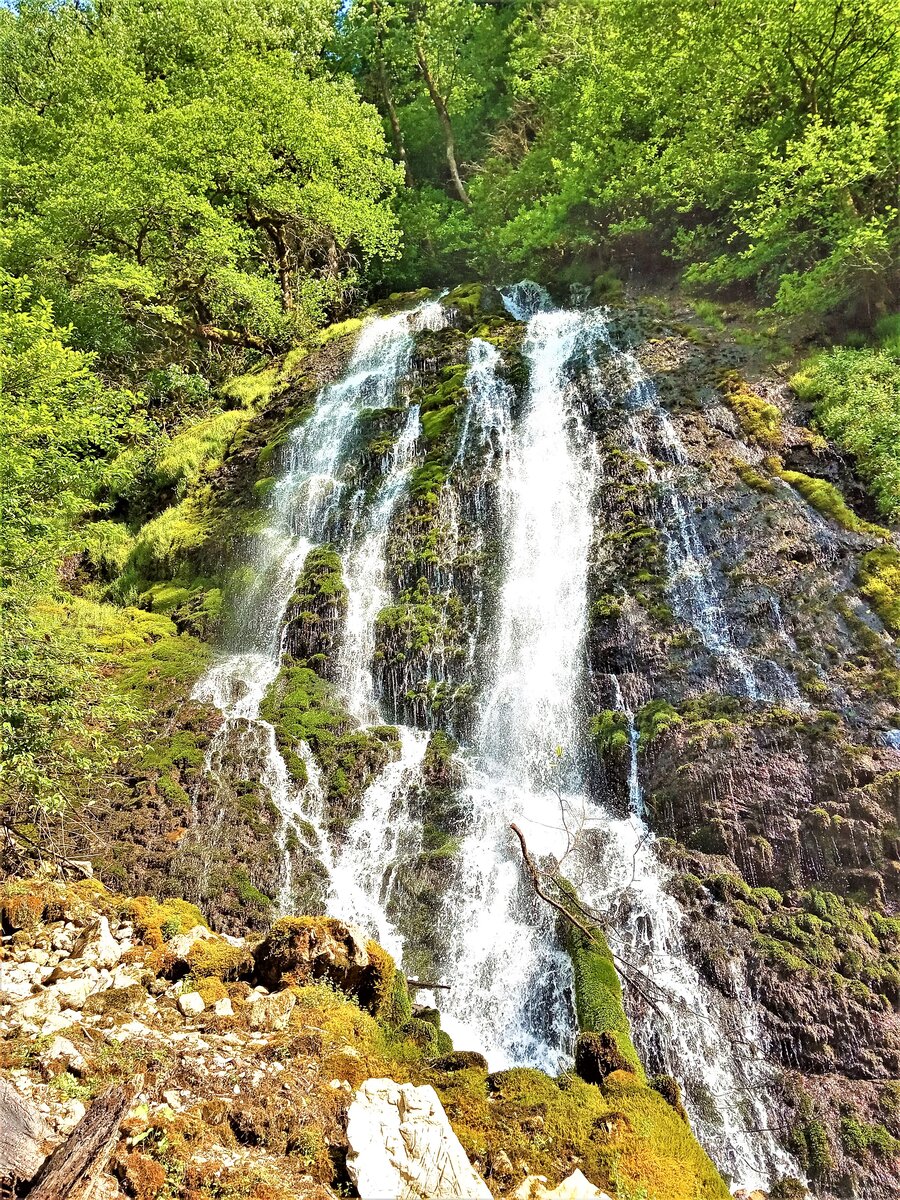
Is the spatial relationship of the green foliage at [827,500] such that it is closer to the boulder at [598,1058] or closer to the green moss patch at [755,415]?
the green moss patch at [755,415]

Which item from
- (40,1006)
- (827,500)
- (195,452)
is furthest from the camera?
A: (195,452)

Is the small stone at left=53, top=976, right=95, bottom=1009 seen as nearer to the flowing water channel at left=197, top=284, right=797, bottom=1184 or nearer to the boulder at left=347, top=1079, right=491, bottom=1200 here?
the boulder at left=347, top=1079, right=491, bottom=1200

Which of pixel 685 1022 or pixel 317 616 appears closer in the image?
pixel 685 1022

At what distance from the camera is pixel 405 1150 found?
9.53 ft

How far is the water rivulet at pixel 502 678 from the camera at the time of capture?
21.8 feet

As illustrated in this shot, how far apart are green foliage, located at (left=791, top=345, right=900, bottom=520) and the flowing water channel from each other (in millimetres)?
2536

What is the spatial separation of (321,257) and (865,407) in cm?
1737

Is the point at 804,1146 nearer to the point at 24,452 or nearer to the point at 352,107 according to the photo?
the point at 24,452

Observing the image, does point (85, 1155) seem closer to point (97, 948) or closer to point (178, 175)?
point (97, 948)

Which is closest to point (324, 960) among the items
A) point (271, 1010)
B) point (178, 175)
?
point (271, 1010)

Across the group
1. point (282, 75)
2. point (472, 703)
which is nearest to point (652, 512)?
point (472, 703)

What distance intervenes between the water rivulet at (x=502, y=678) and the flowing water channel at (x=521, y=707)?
31 mm

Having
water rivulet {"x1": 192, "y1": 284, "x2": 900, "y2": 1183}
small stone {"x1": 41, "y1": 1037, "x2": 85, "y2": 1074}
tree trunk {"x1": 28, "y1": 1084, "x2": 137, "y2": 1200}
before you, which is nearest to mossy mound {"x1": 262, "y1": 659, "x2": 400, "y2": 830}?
water rivulet {"x1": 192, "y1": 284, "x2": 900, "y2": 1183}

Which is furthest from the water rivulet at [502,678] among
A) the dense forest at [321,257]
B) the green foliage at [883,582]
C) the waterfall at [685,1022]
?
the green foliage at [883,582]
